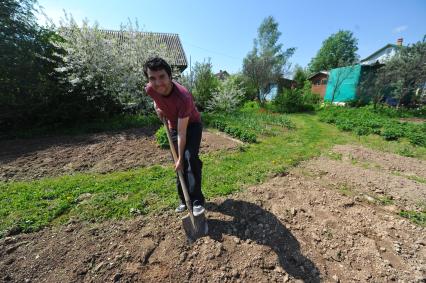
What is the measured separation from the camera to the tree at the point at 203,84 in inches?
497

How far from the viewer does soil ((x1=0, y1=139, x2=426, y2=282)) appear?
6.64 feet

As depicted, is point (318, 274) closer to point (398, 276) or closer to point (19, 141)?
point (398, 276)

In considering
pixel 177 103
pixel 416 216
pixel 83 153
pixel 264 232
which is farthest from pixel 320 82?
pixel 177 103

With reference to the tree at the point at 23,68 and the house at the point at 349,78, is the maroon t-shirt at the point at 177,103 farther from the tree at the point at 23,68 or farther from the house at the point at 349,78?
the house at the point at 349,78

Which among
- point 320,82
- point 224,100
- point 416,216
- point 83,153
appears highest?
point 320,82

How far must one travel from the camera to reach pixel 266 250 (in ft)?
7.37

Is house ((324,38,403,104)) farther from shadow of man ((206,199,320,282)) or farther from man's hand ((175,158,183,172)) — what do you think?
man's hand ((175,158,183,172))

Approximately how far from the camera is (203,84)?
12.8 meters

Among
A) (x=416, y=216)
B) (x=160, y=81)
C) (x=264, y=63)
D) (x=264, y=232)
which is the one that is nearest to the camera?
(x=160, y=81)

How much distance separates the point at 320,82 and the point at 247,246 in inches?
1107

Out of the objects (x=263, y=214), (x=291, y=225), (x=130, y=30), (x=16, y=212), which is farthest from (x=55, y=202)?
(x=130, y=30)

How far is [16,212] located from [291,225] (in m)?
3.62

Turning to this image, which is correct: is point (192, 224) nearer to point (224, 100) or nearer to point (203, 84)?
point (224, 100)

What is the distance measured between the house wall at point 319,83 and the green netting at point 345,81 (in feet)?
9.58
